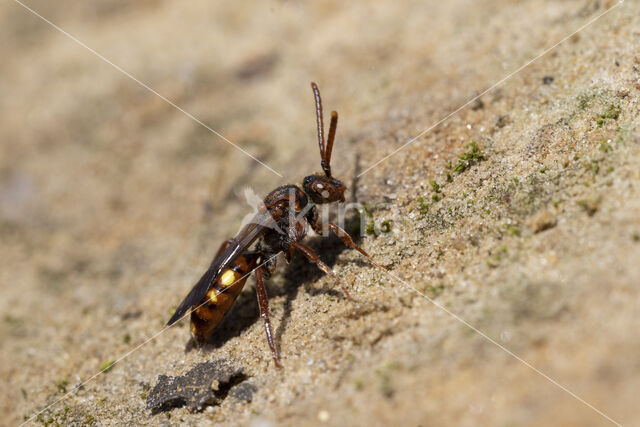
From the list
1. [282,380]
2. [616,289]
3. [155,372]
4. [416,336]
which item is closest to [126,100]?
[155,372]

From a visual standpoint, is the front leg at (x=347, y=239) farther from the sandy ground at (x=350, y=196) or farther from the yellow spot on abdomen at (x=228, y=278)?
the yellow spot on abdomen at (x=228, y=278)

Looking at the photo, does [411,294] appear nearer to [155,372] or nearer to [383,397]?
[383,397]

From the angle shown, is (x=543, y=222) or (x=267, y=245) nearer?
(x=543, y=222)

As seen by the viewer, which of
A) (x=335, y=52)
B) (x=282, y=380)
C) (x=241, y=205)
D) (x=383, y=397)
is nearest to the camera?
(x=383, y=397)

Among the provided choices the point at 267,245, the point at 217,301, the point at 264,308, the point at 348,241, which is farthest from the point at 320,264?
the point at 217,301

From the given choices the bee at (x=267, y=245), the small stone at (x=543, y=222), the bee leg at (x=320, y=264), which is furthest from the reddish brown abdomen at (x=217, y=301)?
the small stone at (x=543, y=222)

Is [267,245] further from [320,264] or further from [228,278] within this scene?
[320,264]

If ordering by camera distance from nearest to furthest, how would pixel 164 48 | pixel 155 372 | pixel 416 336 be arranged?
pixel 416 336
pixel 155 372
pixel 164 48
